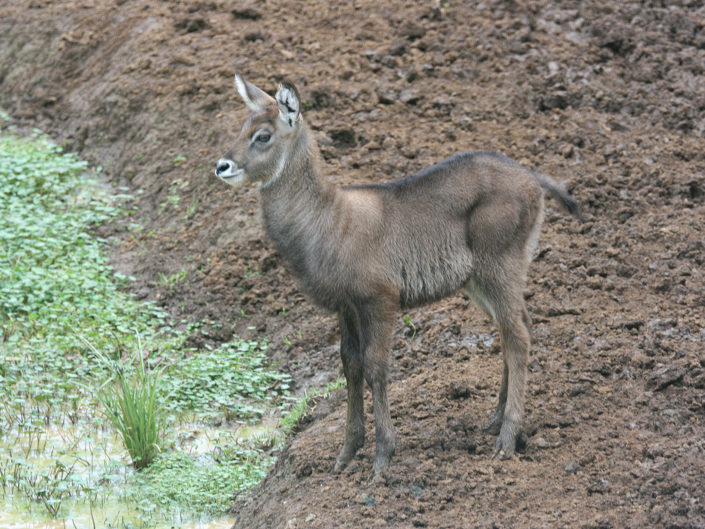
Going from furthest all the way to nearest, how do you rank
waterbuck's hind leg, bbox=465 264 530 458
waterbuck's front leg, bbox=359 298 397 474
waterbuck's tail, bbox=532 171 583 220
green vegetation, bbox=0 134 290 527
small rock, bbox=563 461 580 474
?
Result: green vegetation, bbox=0 134 290 527, waterbuck's tail, bbox=532 171 583 220, waterbuck's hind leg, bbox=465 264 530 458, waterbuck's front leg, bbox=359 298 397 474, small rock, bbox=563 461 580 474

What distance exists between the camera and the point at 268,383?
8.07m

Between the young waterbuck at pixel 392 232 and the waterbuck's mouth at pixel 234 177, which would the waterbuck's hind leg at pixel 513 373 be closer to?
the young waterbuck at pixel 392 232

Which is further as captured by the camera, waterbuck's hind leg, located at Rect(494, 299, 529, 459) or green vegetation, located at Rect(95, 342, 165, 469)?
green vegetation, located at Rect(95, 342, 165, 469)

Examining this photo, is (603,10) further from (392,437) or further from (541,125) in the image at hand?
(392,437)

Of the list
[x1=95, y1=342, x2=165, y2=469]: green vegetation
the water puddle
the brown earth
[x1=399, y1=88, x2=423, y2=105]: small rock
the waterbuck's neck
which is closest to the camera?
the brown earth

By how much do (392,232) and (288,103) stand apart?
0.98 m

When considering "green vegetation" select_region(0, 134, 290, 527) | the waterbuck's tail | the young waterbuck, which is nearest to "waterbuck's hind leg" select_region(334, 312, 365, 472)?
the young waterbuck

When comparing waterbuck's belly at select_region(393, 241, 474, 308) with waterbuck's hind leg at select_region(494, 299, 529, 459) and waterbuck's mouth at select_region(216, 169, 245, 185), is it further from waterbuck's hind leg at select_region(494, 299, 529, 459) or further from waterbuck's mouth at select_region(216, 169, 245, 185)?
waterbuck's mouth at select_region(216, 169, 245, 185)

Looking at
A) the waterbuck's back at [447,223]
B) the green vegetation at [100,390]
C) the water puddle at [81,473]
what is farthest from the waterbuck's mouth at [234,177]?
the water puddle at [81,473]

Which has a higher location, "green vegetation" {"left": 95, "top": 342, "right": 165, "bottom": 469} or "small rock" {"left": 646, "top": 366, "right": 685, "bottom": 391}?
"small rock" {"left": 646, "top": 366, "right": 685, "bottom": 391}

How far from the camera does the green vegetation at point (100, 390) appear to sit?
253 inches

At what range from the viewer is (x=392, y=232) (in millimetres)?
5727

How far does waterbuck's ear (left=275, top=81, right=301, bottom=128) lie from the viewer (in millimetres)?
5574

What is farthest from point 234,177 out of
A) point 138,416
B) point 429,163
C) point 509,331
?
point 429,163
